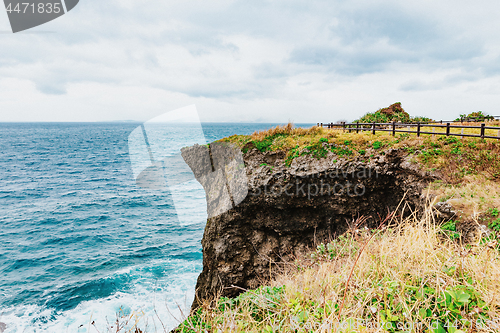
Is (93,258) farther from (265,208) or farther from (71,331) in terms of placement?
(265,208)

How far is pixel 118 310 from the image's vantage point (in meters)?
14.9

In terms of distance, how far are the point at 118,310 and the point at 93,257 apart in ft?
22.8

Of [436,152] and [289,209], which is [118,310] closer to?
[289,209]

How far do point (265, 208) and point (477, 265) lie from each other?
33.8 feet

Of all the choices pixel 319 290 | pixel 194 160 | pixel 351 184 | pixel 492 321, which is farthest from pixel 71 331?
pixel 492 321

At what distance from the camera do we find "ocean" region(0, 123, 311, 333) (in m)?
14.4

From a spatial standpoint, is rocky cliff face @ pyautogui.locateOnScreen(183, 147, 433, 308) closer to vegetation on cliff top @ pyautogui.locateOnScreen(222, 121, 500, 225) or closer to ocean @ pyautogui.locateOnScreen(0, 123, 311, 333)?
vegetation on cliff top @ pyautogui.locateOnScreen(222, 121, 500, 225)

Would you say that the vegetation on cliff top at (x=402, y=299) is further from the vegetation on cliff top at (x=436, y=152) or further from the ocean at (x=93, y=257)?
the vegetation on cliff top at (x=436, y=152)

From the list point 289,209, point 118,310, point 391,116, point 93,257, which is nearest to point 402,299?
point 289,209

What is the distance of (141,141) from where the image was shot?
745 centimetres

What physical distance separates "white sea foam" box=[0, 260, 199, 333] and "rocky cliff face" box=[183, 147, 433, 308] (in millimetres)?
2622

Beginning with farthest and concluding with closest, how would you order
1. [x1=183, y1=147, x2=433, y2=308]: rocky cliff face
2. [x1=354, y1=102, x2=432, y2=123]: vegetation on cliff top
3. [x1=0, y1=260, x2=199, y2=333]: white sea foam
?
1. [x1=354, y1=102, x2=432, y2=123]: vegetation on cliff top
2. [x1=0, y1=260, x2=199, y2=333]: white sea foam
3. [x1=183, y1=147, x2=433, y2=308]: rocky cliff face

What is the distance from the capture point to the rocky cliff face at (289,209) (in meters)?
12.5

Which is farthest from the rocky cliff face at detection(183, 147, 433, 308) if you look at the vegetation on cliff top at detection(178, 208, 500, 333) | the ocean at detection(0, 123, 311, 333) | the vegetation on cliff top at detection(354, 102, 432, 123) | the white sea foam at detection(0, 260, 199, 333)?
the vegetation on cliff top at detection(354, 102, 432, 123)
